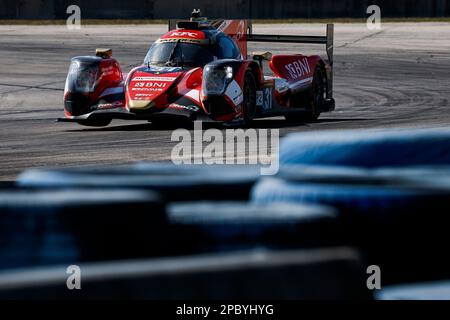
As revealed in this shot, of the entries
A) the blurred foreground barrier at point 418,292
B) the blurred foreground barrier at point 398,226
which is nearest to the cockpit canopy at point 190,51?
the blurred foreground barrier at point 398,226

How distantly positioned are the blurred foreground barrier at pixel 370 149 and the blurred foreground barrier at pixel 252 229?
40.3 inches

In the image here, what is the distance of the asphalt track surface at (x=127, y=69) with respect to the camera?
37.7 ft

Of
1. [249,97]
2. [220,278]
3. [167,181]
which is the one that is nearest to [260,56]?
[249,97]

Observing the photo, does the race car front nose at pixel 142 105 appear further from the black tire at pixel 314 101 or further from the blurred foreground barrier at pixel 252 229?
the blurred foreground barrier at pixel 252 229

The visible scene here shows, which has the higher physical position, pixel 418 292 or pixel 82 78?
pixel 418 292

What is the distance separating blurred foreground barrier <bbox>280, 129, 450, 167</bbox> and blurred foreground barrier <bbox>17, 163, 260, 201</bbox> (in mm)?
402

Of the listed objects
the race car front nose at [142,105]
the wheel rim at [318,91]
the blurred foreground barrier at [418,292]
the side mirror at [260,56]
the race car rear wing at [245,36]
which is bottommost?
the wheel rim at [318,91]

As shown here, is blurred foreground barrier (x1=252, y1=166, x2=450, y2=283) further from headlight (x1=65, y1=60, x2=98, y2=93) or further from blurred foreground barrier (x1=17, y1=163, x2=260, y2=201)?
headlight (x1=65, y1=60, x2=98, y2=93)

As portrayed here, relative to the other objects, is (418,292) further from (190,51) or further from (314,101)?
(314,101)

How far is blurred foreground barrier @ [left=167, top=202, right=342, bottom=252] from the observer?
7.76 feet

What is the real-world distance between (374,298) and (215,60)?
11759 millimetres

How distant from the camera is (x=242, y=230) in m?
2.39

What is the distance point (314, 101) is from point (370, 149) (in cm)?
1238

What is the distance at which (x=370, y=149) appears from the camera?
138 inches
